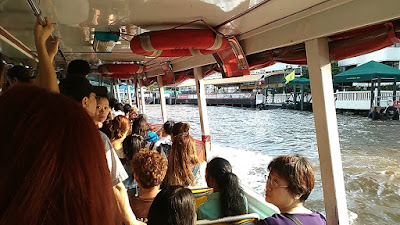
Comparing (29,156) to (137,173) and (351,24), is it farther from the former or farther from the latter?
(351,24)

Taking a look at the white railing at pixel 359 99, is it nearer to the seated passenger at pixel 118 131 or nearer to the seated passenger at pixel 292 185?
the seated passenger at pixel 118 131

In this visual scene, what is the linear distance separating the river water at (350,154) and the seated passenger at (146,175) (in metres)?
1.02

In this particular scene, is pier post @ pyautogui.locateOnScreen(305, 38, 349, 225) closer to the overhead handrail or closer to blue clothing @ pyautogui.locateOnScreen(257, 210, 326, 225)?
blue clothing @ pyautogui.locateOnScreen(257, 210, 326, 225)

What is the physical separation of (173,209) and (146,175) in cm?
64

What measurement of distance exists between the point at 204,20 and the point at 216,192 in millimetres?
2234

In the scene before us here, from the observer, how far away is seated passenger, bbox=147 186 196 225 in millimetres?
1351

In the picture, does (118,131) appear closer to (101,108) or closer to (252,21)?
(101,108)

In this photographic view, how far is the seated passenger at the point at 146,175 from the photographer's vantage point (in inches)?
76.0

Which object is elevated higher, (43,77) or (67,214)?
(43,77)

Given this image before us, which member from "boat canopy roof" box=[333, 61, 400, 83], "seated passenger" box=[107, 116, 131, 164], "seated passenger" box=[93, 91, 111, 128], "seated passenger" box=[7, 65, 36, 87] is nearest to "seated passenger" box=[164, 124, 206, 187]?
"seated passenger" box=[107, 116, 131, 164]

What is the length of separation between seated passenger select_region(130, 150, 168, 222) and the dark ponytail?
414 millimetres

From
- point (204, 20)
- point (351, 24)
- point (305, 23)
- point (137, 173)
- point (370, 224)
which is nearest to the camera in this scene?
point (137, 173)

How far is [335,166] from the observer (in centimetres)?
312

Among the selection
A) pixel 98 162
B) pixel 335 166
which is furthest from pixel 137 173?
pixel 335 166
